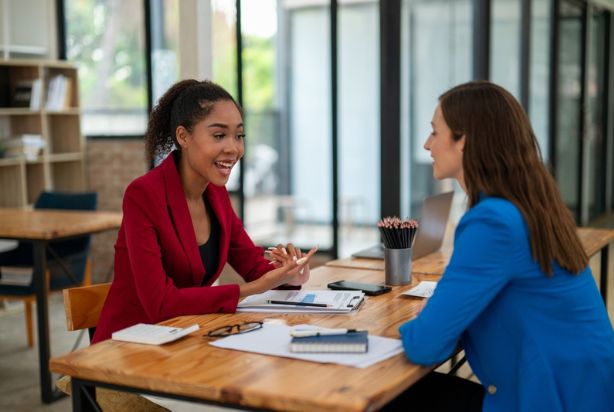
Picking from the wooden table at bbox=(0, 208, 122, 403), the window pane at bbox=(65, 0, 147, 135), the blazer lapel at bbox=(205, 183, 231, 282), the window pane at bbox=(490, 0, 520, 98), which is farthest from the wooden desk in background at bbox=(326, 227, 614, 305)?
the window pane at bbox=(65, 0, 147, 135)

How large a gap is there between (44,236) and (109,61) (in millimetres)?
3074

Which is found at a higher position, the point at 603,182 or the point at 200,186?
the point at 200,186

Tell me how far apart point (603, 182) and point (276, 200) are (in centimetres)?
565

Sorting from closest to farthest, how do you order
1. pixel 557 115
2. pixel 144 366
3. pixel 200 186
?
pixel 144 366
pixel 200 186
pixel 557 115

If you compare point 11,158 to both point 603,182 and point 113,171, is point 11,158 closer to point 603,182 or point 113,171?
point 113,171

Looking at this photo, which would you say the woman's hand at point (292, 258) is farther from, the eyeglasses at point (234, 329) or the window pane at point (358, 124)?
the window pane at point (358, 124)

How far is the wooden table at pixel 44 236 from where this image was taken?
3693mm

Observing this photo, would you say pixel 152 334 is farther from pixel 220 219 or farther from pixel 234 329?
pixel 220 219

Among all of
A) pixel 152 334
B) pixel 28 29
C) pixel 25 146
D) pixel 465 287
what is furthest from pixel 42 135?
pixel 465 287

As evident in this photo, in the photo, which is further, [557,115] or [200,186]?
[557,115]

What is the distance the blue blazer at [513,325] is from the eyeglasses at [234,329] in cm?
40

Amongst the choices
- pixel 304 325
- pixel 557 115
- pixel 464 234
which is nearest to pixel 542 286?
pixel 464 234

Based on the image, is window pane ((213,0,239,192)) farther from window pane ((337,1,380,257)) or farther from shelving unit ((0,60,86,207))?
shelving unit ((0,60,86,207))

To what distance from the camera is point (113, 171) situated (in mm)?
6340
